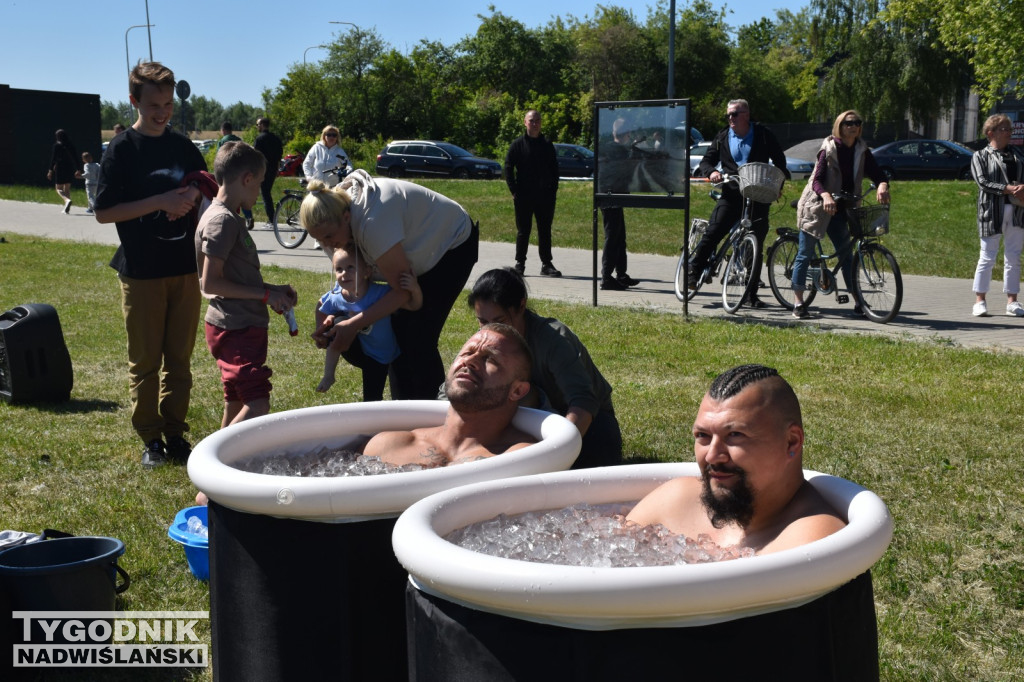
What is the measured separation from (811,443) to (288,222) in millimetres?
13612

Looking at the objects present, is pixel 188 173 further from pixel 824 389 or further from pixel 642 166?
pixel 642 166

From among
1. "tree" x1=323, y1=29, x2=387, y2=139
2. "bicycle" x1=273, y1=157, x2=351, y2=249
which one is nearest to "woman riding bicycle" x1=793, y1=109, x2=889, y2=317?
"bicycle" x1=273, y1=157, x2=351, y2=249

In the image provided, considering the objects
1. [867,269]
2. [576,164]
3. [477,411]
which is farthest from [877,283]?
[576,164]

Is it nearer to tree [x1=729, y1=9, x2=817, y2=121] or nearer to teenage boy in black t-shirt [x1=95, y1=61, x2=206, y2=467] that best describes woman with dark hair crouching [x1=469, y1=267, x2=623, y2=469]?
teenage boy in black t-shirt [x1=95, y1=61, x2=206, y2=467]

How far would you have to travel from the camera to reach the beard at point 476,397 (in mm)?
3525

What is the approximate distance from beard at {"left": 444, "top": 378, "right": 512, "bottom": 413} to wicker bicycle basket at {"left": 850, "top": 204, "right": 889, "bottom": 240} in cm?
728

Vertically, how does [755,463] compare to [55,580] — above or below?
above

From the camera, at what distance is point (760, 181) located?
1014cm

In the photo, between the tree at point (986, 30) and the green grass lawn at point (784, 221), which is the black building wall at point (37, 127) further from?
the tree at point (986, 30)

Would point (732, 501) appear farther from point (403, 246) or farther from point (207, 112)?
point (207, 112)

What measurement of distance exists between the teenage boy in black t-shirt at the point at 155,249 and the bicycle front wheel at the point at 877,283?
652cm

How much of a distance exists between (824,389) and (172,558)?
4578mm

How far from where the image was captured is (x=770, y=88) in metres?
69.4

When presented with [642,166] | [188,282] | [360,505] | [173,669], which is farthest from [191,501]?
[642,166]
